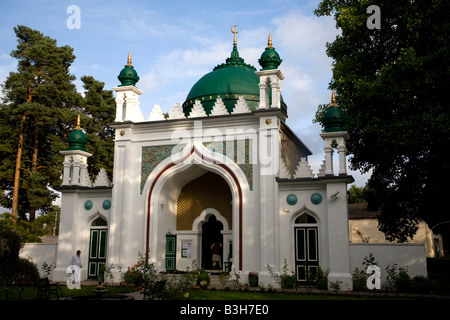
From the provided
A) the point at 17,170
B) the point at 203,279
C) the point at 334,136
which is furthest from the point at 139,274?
the point at 17,170

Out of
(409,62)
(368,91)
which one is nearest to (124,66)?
(368,91)

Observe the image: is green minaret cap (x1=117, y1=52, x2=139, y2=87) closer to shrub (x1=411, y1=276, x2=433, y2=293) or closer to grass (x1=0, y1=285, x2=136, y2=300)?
grass (x1=0, y1=285, x2=136, y2=300)

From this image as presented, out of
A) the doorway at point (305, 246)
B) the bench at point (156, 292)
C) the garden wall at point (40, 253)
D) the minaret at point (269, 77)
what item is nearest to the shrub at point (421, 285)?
the doorway at point (305, 246)

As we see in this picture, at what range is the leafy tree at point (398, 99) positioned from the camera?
1384 centimetres

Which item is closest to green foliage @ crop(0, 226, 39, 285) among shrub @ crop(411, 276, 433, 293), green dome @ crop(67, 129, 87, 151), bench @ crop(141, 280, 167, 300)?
green dome @ crop(67, 129, 87, 151)

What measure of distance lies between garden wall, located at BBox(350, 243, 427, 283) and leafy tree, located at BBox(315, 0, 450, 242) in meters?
2.58

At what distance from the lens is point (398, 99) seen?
48.1 ft

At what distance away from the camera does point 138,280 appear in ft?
46.3

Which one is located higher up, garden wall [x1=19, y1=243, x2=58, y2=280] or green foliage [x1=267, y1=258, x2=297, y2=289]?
garden wall [x1=19, y1=243, x2=58, y2=280]

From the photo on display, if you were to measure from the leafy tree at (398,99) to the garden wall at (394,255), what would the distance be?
102 inches

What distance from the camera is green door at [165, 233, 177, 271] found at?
16.5 meters

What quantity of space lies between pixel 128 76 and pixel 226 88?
384cm

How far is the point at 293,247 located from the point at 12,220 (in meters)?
14.8
